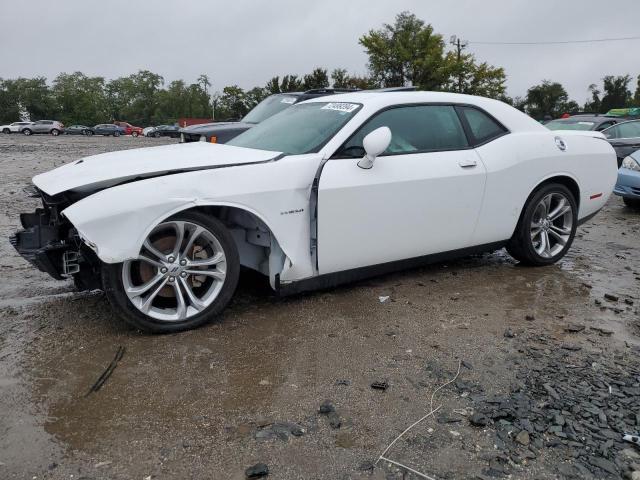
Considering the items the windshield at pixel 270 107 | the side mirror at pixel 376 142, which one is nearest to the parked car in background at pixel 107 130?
the windshield at pixel 270 107

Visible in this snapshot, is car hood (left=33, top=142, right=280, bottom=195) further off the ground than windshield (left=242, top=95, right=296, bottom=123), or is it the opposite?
windshield (left=242, top=95, right=296, bottom=123)

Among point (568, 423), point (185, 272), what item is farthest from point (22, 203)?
point (568, 423)

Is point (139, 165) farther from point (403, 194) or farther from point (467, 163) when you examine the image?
point (467, 163)

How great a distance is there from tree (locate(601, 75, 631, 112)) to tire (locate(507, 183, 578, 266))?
72578mm

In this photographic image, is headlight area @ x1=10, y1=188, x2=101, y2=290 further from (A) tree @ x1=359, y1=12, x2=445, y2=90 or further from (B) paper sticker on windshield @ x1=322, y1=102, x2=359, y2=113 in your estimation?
(A) tree @ x1=359, y1=12, x2=445, y2=90

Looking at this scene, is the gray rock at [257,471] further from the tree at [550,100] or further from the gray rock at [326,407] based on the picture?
the tree at [550,100]

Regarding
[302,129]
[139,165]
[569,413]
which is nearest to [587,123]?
[302,129]

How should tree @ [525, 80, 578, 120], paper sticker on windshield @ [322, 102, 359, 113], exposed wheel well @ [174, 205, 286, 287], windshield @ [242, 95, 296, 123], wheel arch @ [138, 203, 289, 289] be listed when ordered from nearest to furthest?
wheel arch @ [138, 203, 289, 289] < exposed wheel well @ [174, 205, 286, 287] < paper sticker on windshield @ [322, 102, 359, 113] < windshield @ [242, 95, 296, 123] < tree @ [525, 80, 578, 120]

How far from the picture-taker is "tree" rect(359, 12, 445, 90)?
149ft

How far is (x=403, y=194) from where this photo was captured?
388 centimetres

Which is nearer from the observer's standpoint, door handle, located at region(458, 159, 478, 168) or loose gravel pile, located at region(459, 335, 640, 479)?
loose gravel pile, located at region(459, 335, 640, 479)

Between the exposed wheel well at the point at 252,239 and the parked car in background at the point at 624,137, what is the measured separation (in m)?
9.77

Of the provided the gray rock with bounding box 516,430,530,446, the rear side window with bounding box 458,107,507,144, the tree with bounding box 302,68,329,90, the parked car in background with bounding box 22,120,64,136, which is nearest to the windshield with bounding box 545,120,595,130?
the rear side window with bounding box 458,107,507,144

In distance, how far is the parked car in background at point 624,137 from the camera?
436 inches
